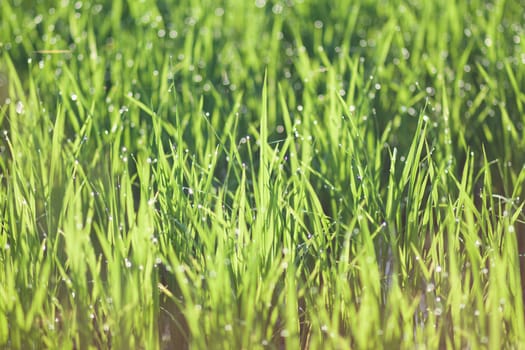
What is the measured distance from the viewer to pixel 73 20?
88.3 inches

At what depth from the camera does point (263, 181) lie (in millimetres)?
1308

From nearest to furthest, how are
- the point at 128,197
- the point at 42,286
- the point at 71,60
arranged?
the point at 42,286 < the point at 128,197 < the point at 71,60

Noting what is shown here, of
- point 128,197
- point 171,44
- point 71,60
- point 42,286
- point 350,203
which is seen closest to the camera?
point 42,286

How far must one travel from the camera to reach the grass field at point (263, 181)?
120 cm

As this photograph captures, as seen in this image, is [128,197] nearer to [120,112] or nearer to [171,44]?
[120,112]

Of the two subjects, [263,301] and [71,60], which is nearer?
[263,301]

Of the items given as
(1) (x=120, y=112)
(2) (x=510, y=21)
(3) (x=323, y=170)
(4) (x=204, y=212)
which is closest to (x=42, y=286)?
(4) (x=204, y=212)

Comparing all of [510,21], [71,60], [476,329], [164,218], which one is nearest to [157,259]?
[164,218]

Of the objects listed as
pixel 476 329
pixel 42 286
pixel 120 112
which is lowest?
pixel 476 329

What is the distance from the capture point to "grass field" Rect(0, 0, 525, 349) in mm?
1202

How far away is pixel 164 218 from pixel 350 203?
1.32 feet

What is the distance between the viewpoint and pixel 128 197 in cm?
131

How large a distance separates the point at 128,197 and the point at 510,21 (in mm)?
1535

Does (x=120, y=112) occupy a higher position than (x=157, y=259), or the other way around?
(x=120, y=112)
